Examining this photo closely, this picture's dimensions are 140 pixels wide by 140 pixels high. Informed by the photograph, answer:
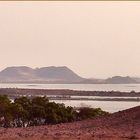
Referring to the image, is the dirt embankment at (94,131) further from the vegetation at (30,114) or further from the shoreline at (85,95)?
the shoreline at (85,95)

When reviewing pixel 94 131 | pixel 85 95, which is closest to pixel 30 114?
pixel 94 131

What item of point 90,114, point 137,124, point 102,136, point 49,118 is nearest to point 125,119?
point 137,124

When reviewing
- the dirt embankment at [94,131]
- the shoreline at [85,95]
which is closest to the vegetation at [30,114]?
the dirt embankment at [94,131]

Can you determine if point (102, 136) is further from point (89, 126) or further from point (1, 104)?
point (1, 104)

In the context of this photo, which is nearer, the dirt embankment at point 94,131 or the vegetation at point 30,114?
the dirt embankment at point 94,131

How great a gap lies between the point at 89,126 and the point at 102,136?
5130 millimetres

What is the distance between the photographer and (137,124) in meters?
31.5

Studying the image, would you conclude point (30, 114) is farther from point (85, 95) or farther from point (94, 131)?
point (85, 95)

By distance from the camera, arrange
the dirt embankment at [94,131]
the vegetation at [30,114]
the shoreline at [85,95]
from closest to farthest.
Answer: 1. the dirt embankment at [94,131]
2. the vegetation at [30,114]
3. the shoreline at [85,95]

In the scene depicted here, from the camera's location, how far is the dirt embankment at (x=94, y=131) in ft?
92.3

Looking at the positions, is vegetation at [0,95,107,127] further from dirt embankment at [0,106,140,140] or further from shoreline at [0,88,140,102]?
shoreline at [0,88,140,102]

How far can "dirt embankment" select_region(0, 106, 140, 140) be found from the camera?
28.1m

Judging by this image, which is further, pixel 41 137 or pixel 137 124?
pixel 137 124

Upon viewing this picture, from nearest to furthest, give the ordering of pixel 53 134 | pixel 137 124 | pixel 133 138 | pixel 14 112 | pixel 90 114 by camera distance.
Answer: pixel 133 138, pixel 53 134, pixel 137 124, pixel 14 112, pixel 90 114
